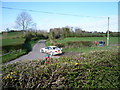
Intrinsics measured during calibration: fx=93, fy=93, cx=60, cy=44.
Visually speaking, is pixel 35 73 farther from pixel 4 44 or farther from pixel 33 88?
pixel 4 44

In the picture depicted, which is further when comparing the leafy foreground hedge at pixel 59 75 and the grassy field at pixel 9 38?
the grassy field at pixel 9 38

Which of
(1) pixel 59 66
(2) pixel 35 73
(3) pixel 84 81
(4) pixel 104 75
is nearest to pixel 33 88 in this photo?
(2) pixel 35 73

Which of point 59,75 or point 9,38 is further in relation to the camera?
point 9,38

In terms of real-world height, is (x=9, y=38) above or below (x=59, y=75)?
above

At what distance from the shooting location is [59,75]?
184cm

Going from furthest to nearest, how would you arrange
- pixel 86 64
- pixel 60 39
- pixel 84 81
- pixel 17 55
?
pixel 60 39 < pixel 17 55 < pixel 86 64 < pixel 84 81

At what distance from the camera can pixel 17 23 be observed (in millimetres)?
2010

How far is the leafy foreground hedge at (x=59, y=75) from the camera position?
5.67 feet

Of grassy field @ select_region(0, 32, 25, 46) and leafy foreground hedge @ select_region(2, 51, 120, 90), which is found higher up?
grassy field @ select_region(0, 32, 25, 46)

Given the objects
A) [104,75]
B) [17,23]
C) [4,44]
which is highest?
[17,23]

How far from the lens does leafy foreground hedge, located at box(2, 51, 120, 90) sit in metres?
1.73

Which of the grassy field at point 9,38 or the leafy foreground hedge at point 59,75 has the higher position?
the grassy field at point 9,38

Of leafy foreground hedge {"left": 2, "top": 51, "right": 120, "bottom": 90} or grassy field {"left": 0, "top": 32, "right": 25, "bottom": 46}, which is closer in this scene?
leafy foreground hedge {"left": 2, "top": 51, "right": 120, "bottom": 90}

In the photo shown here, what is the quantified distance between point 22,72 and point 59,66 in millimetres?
722
